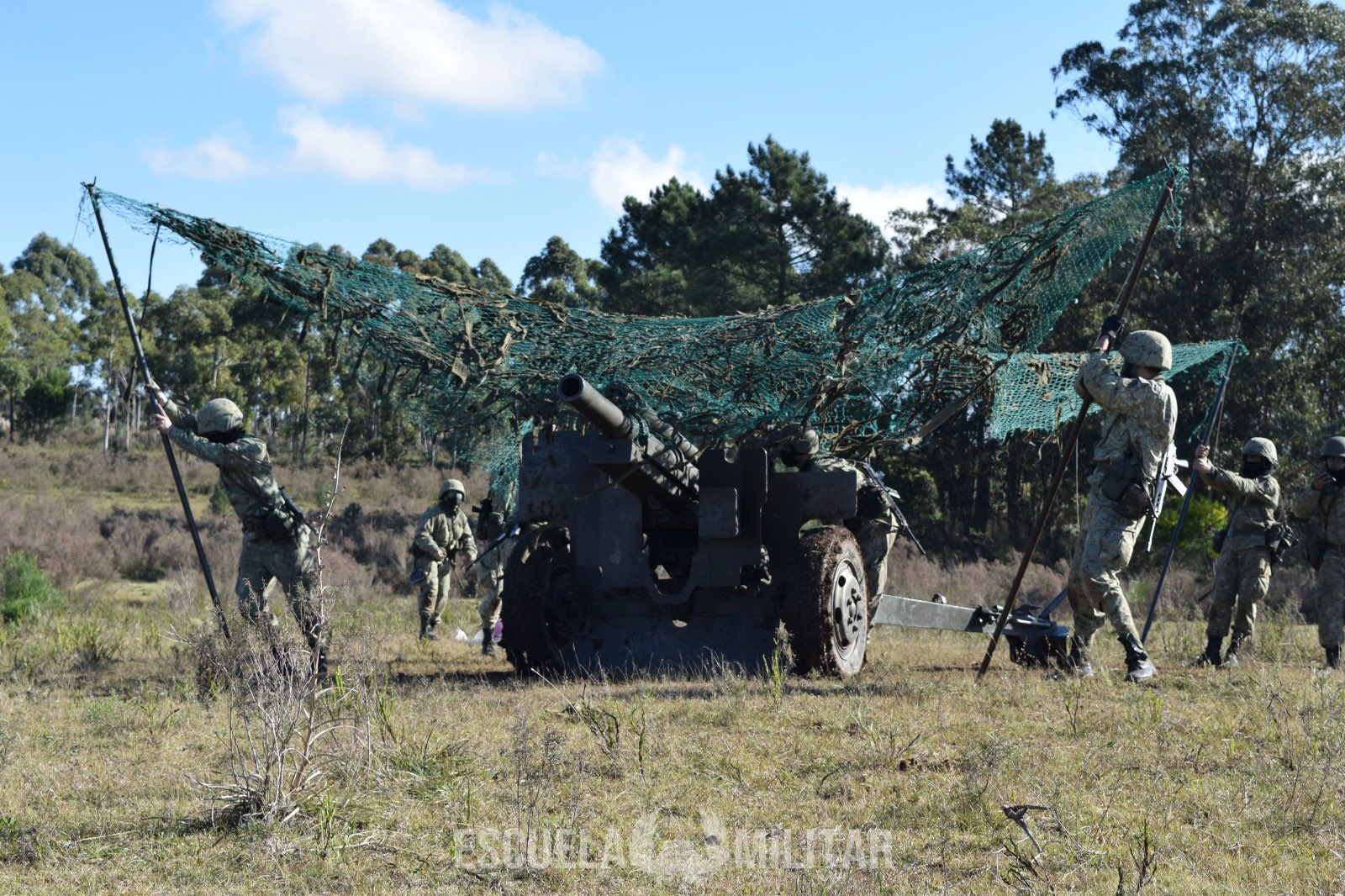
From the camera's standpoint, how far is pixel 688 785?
5.24m

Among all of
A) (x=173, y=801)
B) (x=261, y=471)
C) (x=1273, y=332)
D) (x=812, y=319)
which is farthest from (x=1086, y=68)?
(x=173, y=801)

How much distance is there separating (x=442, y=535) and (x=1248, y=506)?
733 centimetres

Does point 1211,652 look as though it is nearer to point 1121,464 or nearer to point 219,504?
point 1121,464

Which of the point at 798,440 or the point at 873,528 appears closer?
the point at 798,440

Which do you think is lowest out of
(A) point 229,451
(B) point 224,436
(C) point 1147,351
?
(A) point 229,451

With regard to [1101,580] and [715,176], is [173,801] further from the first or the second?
[715,176]

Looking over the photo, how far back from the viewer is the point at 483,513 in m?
11.7

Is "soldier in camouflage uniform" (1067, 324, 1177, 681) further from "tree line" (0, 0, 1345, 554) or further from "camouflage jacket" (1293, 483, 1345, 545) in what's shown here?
"tree line" (0, 0, 1345, 554)

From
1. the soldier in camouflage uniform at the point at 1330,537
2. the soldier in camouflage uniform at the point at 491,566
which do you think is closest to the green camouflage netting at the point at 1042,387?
the soldier in camouflage uniform at the point at 1330,537

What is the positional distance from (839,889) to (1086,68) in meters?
29.5

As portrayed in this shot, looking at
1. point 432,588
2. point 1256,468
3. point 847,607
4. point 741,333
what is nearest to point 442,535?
point 432,588

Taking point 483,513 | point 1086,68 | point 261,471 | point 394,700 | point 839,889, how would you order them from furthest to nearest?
1. point 1086,68
2. point 483,513
3. point 261,471
4. point 394,700
5. point 839,889

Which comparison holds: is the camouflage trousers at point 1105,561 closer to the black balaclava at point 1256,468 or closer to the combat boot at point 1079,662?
the combat boot at point 1079,662

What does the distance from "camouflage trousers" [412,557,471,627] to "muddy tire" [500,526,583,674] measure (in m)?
3.55
